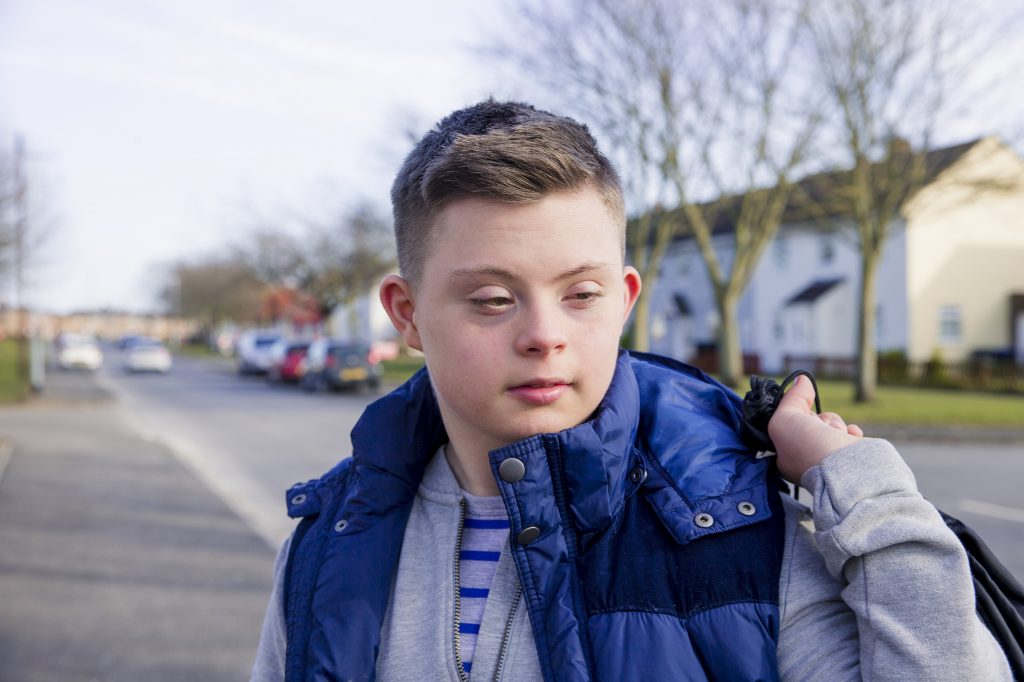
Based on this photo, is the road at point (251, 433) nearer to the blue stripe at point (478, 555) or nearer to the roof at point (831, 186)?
the blue stripe at point (478, 555)

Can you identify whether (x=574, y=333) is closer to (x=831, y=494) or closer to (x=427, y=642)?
(x=831, y=494)

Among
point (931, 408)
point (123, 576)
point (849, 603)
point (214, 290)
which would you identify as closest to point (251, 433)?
point (123, 576)

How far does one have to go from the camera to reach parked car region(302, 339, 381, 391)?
28.8 meters

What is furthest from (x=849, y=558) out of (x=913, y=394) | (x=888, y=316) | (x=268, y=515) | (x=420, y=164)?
(x=888, y=316)

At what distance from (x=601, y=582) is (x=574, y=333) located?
1.25 feet

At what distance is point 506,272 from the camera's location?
1.44 m

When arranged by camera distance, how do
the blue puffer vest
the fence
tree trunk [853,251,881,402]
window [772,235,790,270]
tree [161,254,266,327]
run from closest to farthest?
the blue puffer vest < tree trunk [853,251,881,402] < the fence < window [772,235,790,270] < tree [161,254,266,327]

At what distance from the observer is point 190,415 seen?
21.5 metres

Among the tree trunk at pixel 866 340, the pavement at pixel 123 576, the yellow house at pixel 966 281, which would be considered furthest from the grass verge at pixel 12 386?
the yellow house at pixel 966 281

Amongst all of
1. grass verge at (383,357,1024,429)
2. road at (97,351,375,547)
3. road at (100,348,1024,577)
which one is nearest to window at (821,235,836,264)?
grass verge at (383,357,1024,429)

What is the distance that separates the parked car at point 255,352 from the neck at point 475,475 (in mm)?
39924

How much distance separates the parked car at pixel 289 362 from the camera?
34219 millimetres

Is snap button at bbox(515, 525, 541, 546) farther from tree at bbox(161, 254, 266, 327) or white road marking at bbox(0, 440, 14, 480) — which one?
tree at bbox(161, 254, 266, 327)

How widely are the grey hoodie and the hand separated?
0.09 ft
